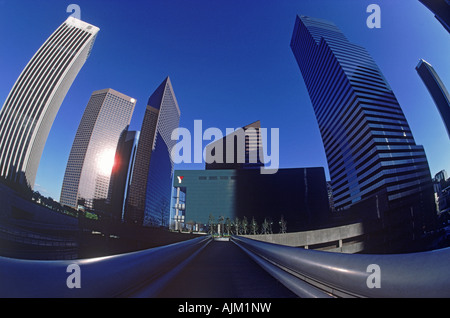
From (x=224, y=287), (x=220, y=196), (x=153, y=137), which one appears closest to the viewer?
(x=224, y=287)

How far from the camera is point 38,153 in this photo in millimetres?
1680

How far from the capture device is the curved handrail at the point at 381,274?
2.00ft

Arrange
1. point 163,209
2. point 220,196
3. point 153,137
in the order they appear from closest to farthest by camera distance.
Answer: point 153,137 < point 163,209 < point 220,196

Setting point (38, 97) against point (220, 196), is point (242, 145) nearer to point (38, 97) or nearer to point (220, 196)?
point (38, 97)

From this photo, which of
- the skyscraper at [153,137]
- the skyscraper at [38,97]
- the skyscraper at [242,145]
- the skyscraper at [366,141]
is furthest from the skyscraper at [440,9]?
the skyscraper at [38,97]

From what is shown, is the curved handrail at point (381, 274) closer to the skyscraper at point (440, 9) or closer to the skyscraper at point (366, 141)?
the skyscraper at point (366, 141)

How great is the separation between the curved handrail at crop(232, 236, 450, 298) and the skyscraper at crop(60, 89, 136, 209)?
77.9 inches

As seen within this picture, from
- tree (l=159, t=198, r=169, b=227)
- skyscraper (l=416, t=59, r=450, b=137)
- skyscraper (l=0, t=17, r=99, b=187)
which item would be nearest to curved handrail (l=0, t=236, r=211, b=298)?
skyscraper (l=0, t=17, r=99, b=187)

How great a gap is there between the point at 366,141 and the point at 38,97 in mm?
3010

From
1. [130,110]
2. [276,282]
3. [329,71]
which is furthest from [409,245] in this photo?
[130,110]

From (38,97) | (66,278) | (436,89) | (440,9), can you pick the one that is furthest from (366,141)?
(38,97)

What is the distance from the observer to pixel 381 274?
73 cm

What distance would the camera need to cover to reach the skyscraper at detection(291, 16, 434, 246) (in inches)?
62.6
